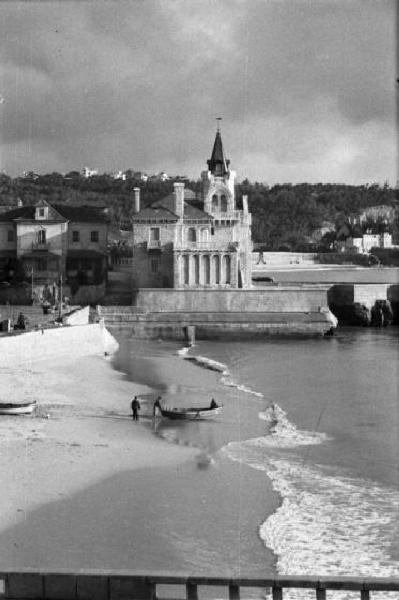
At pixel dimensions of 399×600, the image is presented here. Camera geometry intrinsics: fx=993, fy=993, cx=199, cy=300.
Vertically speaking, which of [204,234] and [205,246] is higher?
[204,234]

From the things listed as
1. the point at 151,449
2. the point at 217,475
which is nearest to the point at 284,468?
the point at 217,475

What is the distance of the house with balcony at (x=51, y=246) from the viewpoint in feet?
206

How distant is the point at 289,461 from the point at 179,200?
41563 millimetres

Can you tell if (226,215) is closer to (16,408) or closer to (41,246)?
(41,246)

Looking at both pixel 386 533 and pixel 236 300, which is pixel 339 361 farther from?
pixel 386 533

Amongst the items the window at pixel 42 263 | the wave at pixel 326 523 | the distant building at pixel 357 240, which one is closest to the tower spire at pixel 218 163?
the window at pixel 42 263

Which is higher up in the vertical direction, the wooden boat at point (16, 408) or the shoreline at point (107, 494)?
the wooden boat at point (16, 408)

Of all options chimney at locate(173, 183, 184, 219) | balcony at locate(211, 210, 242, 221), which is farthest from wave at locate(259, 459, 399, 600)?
balcony at locate(211, 210, 242, 221)

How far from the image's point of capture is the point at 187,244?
6272 cm

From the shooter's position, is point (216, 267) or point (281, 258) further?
point (281, 258)

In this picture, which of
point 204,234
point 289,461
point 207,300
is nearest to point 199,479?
point 289,461

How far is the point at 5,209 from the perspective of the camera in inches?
2709

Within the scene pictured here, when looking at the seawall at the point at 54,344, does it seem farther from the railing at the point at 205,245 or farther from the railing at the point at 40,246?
the railing at the point at 40,246

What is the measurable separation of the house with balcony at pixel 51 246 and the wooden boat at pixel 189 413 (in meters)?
35.3
